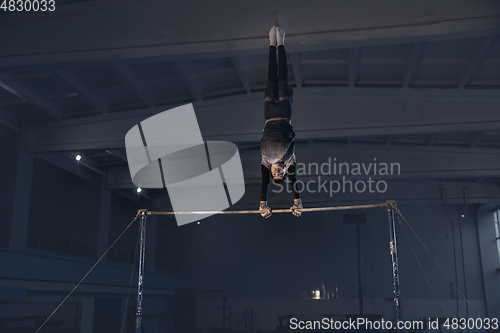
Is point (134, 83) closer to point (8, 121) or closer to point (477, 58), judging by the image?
Result: point (8, 121)

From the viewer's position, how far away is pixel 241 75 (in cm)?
987

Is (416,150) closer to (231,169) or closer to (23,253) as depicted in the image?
(231,169)

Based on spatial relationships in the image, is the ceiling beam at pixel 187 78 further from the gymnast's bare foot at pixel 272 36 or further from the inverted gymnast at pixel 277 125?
the gymnast's bare foot at pixel 272 36

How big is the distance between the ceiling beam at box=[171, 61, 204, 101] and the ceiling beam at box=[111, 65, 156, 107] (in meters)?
1.06

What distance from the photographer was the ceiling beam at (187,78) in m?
9.23

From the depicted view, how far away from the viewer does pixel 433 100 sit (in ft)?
32.7

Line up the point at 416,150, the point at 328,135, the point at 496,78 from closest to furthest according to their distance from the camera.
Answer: the point at 496,78 → the point at 328,135 → the point at 416,150

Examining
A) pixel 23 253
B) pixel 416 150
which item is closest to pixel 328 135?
pixel 416 150

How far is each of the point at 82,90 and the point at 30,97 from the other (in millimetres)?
1422

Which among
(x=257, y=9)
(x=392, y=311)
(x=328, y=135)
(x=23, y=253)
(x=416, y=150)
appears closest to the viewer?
(x=257, y=9)

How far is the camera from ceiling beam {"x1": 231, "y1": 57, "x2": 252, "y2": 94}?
925 cm

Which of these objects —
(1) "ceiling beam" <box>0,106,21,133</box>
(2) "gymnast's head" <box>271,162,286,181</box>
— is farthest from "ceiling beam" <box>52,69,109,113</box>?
(2) "gymnast's head" <box>271,162,286,181</box>

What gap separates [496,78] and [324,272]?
13854mm

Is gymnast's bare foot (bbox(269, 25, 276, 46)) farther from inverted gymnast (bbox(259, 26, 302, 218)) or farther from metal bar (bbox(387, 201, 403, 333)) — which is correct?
metal bar (bbox(387, 201, 403, 333))
